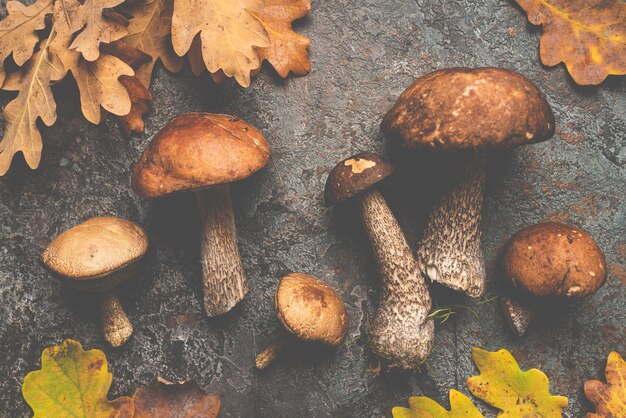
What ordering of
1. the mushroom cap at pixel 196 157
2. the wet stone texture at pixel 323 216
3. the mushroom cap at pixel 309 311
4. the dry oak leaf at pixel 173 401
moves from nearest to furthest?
the mushroom cap at pixel 196 157, the mushroom cap at pixel 309 311, the dry oak leaf at pixel 173 401, the wet stone texture at pixel 323 216

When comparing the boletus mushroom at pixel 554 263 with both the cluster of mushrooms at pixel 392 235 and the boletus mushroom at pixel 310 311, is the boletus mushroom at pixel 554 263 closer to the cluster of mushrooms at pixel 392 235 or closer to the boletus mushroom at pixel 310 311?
the cluster of mushrooms at pixel 392 235

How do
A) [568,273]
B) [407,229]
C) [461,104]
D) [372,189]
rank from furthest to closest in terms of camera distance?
[407,229] → [372,189] → [568,273] → [461,104]

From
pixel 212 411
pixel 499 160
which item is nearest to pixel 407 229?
pixel 499 160

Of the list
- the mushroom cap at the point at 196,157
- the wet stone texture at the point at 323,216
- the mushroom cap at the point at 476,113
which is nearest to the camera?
the mushroom cap at the point at 476,113

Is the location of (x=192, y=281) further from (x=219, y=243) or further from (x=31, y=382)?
(x=31, y=382)

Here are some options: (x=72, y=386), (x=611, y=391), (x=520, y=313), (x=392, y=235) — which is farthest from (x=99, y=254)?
(x=611, y=391)

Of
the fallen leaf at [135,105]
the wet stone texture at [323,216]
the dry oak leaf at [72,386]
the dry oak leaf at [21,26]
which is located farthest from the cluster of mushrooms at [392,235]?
the dry oak leaf at [21,26]

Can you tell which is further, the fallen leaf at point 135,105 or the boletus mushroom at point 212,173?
the fallen leaf at point 135,105
